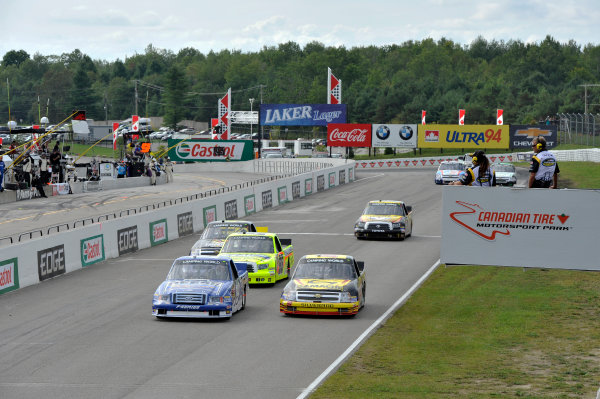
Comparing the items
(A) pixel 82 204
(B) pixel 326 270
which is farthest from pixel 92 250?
(A) pixel 82 204

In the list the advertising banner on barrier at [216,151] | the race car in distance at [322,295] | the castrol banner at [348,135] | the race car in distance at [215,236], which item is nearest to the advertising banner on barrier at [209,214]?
the race car in distance at [215,236]

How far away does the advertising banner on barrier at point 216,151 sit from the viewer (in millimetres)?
84062

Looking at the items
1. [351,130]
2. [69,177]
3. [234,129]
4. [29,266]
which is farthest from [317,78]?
[29,266]

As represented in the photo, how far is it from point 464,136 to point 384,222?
55402 millimetres

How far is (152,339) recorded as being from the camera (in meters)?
17.9

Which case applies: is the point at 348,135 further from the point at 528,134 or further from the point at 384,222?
the point at 384,222

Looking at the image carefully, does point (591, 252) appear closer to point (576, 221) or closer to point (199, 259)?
point (576, 221)

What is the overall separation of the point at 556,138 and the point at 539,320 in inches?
2762

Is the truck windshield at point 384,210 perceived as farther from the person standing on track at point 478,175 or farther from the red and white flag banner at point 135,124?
the red and white flag banner at point 135,124

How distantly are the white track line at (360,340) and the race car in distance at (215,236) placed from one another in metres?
5.11

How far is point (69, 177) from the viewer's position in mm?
57000

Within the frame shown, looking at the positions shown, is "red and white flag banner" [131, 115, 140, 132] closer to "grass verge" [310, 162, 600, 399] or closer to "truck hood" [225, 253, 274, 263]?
"truck hood" [225, 253, 274, 263]

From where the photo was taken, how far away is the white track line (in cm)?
1407

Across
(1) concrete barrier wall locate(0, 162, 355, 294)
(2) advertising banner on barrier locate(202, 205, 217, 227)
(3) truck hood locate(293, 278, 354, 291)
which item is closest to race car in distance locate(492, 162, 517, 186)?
(1) concrete barrier wall locate(0, 162, 355, 294)
